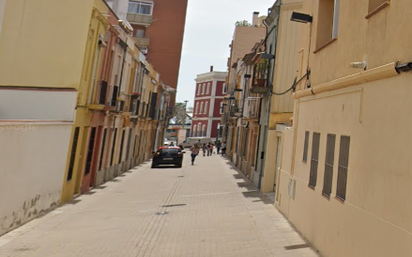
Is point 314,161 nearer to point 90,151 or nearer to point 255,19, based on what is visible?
point 90,151

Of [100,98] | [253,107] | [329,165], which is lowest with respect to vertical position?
[329,165]

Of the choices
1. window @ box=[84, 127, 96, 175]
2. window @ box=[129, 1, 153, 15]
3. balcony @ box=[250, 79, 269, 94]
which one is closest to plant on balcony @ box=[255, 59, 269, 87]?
balcony @ box=[250, 79, 269, 94]

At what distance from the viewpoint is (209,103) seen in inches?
2514

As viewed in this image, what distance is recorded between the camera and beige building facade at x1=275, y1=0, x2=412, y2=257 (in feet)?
15.6

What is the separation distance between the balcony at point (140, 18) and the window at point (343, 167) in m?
38.7

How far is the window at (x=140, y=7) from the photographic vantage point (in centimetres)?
4244

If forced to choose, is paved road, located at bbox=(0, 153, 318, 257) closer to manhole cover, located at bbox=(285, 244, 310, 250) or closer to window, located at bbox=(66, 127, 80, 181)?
manhole cover, located at bbox=(285, 244, 310, 250)

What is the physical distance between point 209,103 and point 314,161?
55.9m

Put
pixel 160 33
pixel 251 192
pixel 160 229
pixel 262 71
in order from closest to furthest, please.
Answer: pixel 160 229 < pixel 251 192 < pixel 262 71 < pixel 160 33

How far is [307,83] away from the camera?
9.32 metres

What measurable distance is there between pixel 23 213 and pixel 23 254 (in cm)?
227

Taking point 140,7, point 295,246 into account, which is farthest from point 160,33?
point 295,246

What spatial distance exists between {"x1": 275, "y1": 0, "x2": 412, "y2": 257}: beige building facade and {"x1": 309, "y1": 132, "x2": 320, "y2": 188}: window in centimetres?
2

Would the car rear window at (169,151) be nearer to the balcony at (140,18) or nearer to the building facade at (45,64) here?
the building facade at (45,64)
